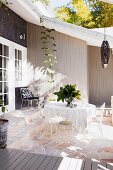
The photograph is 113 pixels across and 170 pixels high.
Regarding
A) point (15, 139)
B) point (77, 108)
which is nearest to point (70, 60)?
point (77, 108)

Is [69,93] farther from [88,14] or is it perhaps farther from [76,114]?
[88,14]

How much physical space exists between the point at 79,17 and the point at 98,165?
1646 centimetres

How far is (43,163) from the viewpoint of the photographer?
348cm

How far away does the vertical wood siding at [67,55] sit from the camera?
34.4 ft

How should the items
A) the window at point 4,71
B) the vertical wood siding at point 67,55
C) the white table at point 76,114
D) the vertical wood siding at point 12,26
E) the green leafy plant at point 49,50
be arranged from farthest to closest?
the green leafy plant at point 49,50 < the vertical wood siding at point 67,55 < the window at point 4,71 < the vertical wood siding at point 12,26 < the white table at point 76,114

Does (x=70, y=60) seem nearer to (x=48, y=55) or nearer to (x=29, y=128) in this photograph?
(x=48, y=55)

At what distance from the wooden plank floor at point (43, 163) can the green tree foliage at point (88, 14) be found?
52.1 feet

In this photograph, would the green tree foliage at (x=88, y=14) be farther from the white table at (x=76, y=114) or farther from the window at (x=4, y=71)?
the white table at (x=76, y=114)

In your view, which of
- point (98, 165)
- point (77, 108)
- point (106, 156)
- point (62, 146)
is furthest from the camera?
point (77, 108)

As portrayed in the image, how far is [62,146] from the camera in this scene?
5.33 meters

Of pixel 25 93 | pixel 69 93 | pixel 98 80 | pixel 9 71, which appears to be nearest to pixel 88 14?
pixel 98 80

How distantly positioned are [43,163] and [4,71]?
578 centimetres

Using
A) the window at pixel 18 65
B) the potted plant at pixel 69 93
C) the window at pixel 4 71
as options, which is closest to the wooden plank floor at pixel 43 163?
the potted plant at pixel 69 93

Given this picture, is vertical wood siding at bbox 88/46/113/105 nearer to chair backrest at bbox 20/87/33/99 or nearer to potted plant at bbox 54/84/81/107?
chair backrest at bbox 20/87/33/99
